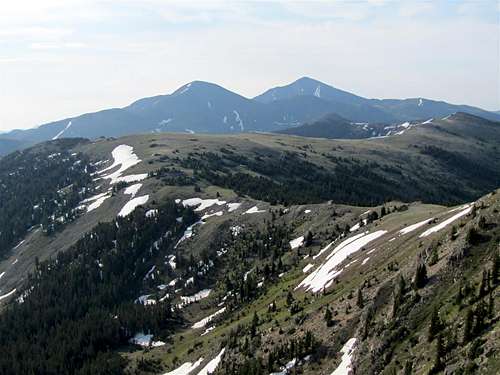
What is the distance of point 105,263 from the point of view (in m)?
146

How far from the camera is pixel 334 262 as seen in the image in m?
74.8

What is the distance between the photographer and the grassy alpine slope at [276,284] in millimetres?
39688

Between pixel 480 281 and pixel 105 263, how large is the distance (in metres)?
125

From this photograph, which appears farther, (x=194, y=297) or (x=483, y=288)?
(x=194, y=297)

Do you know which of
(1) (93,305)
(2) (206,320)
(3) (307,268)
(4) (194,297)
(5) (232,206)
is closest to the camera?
(3) (307,268)

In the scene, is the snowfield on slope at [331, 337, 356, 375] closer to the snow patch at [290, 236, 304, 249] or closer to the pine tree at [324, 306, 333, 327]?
the pine tree at [324, 306, 333, 327]

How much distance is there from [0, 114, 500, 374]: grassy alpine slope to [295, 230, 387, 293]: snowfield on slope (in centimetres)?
36

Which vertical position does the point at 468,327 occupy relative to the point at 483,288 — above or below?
below

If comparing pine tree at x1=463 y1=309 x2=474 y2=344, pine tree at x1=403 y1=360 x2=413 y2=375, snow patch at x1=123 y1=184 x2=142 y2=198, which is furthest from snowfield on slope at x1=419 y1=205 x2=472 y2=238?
snow patch at x1=123 y1=184 x2=142 y2=198

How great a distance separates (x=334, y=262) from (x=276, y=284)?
18.5m

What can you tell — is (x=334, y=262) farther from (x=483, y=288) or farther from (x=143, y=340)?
(x=143, y=340)

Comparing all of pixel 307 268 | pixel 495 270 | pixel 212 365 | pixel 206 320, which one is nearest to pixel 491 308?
pixel 495 270

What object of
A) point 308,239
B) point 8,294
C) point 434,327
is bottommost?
point 8,294

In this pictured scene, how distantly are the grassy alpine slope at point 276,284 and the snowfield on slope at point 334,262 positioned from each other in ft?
1.19
